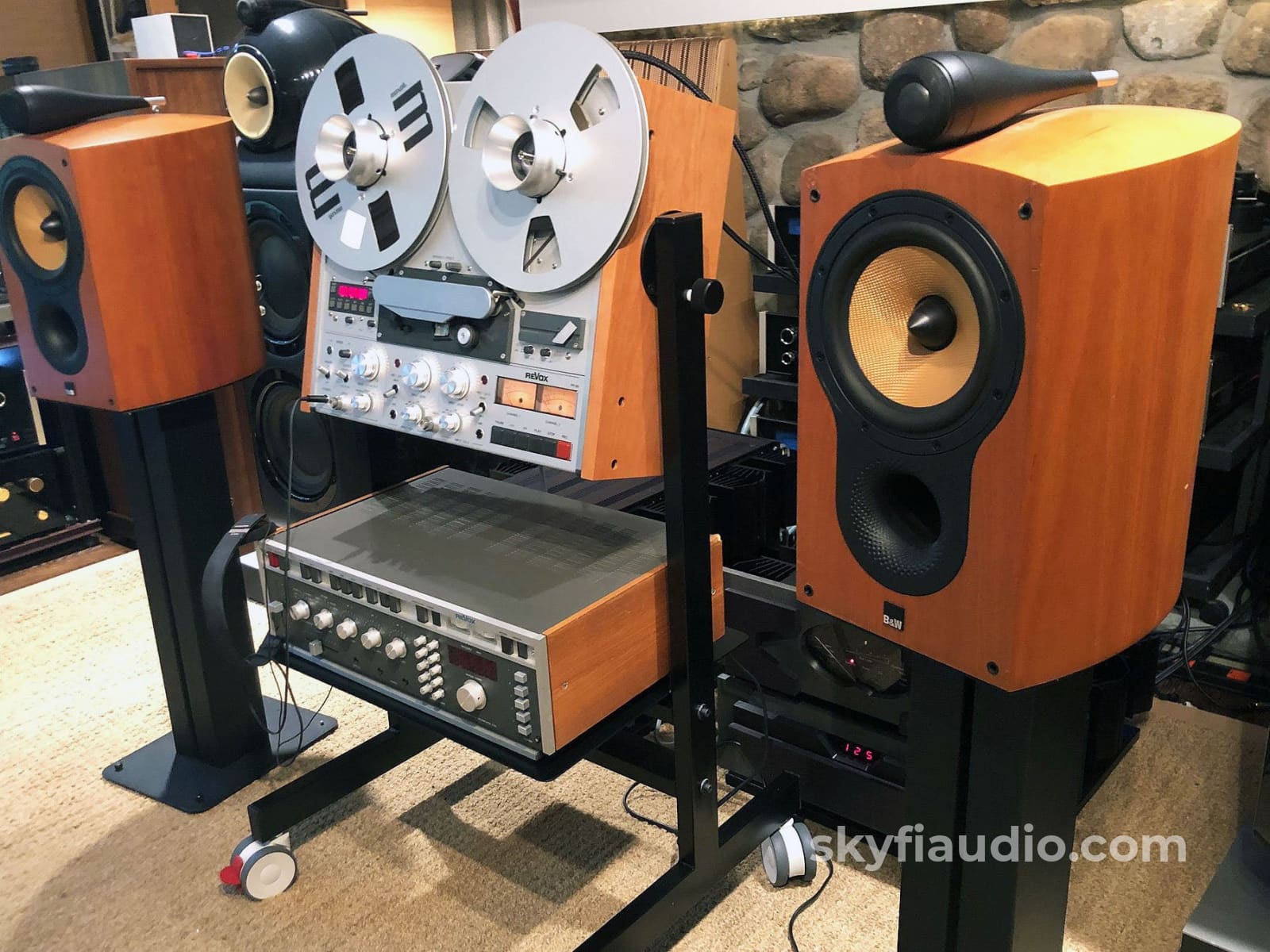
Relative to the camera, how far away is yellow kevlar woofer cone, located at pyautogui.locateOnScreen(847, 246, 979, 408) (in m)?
0.80

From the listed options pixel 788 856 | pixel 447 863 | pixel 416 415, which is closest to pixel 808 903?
pixel 788 856

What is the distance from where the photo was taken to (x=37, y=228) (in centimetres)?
142

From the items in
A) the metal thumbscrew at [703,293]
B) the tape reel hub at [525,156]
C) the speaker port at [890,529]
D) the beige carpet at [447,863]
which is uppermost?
the tape reel hub at [525,156]

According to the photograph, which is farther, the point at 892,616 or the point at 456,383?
the point at 456,383

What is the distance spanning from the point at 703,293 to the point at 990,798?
1.72 feet

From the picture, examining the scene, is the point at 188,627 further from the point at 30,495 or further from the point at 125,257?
the point at 30,495

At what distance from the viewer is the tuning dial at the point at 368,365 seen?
1.22 meters

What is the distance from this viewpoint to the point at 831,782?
4.78 feet

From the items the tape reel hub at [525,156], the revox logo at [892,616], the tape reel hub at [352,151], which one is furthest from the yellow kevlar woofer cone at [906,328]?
the tape reel hub at [352,151]

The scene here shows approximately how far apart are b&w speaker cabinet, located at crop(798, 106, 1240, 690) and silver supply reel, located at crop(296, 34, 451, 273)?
448 mm

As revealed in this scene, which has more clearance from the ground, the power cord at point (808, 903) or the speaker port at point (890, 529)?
the speaker port at point (890, 529)

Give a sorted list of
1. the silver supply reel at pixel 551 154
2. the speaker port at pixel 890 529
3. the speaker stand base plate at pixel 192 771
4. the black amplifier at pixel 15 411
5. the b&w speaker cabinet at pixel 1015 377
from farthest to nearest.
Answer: the black amplifier at pixel 15 411
the speaker stand base plate at pixel 192 771
the silver supply reel at pixel 551 154
the speaker port at pixel 890 529
the b&w speaker cabinet at pixel 1015 377

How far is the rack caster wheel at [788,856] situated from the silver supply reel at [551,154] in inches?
31.2

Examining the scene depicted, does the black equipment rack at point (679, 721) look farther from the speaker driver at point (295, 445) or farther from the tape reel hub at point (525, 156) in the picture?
the speaker driver at point (295, 445)
